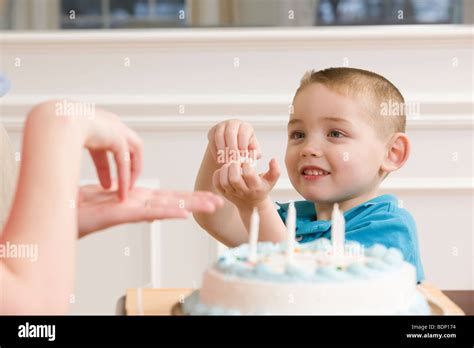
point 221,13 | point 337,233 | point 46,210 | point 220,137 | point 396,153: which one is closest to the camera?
A: point 46,210

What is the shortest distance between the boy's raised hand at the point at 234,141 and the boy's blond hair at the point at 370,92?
16 cm

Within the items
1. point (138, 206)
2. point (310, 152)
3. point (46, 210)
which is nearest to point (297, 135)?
point (310, 152)

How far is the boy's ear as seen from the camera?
1303mm

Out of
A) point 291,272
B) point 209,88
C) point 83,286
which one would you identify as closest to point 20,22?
point 209,88

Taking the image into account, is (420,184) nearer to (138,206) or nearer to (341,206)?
(341,206)

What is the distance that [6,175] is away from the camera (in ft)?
4.31

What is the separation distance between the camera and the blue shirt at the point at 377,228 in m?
1.13

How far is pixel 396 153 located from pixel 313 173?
0.16 meters

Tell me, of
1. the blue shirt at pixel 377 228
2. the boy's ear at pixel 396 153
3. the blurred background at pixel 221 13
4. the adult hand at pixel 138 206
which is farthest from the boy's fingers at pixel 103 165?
the blurred background at pixel 221 13

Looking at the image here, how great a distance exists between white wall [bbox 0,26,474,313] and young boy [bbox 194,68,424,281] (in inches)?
19.0

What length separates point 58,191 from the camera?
773mm

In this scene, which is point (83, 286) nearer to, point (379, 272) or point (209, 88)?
point (209, 88)

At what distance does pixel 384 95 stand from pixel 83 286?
2.85 ft

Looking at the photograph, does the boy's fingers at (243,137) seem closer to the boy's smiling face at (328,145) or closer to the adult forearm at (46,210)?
the boy's smiling face at (328,145)
